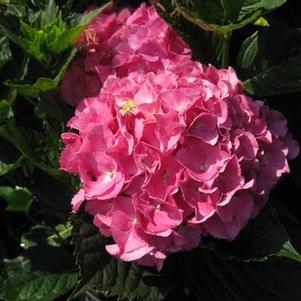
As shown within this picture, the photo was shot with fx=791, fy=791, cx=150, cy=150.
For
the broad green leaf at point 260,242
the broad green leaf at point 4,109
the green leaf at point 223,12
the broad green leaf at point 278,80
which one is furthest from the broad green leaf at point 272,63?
the broad green leaf at point 4,109

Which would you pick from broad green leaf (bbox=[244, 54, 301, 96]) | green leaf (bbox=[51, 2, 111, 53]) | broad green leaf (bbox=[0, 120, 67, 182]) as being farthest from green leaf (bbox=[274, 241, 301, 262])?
green leaf (bbox=[51, 2, 111, 53])

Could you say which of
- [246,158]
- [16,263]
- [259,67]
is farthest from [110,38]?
[16,263]

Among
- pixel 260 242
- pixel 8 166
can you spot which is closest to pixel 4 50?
pixel 8 166

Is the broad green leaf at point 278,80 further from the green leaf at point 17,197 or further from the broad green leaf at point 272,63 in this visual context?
the green leaf at point 17,197

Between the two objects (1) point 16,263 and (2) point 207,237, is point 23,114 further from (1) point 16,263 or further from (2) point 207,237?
(2) point 207,237

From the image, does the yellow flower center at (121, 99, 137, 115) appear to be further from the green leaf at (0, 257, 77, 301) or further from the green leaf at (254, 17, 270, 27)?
the green leaf at (0, 257, 77, 301)

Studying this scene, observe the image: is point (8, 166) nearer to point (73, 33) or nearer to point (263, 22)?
point (73, 33)
